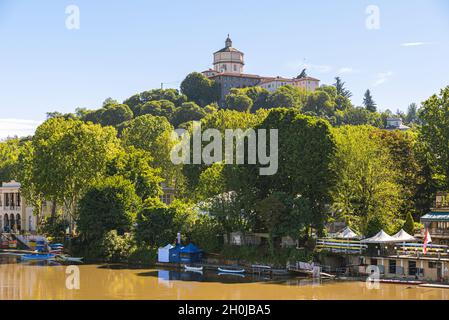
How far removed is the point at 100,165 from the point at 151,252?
14.4m

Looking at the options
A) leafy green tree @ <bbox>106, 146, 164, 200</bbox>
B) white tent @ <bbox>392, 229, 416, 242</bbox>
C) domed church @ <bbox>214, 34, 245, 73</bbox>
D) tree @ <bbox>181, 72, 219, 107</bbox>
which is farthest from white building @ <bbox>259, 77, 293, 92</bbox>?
white tent @ <bbox>392, 229, 416, 242</bbox>

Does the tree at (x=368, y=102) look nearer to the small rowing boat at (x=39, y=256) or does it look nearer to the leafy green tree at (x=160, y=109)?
the leafy green tree at (x=160, y=109)

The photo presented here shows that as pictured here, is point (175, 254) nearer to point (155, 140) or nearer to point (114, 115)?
point (155, 140)

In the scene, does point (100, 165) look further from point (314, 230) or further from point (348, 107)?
point (348, 107)

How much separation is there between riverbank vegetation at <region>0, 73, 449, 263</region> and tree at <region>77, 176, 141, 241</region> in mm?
93

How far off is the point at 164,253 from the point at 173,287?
1263 cm

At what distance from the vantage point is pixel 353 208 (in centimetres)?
5138

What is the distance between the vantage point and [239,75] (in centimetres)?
17075

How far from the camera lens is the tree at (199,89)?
158000 millimetres

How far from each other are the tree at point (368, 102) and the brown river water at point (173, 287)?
12866cm

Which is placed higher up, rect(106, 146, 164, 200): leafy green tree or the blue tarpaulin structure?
rect(106, 146, 164, 200): leafy green tree

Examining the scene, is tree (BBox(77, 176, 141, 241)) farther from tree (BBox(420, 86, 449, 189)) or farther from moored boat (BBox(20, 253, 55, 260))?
tree (BBox(420, 86, 449, 189))

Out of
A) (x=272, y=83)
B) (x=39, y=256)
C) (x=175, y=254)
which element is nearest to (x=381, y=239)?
(x=175, y=254)

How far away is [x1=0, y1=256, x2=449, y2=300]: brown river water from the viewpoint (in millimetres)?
39656
